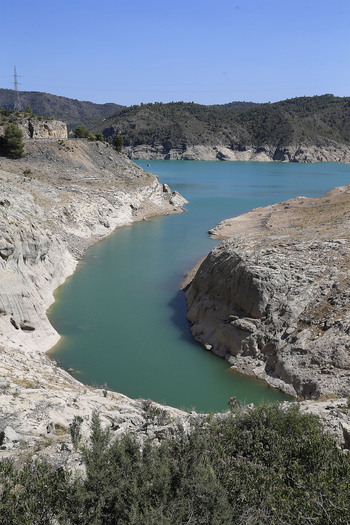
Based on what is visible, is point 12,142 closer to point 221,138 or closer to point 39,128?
point 39,128

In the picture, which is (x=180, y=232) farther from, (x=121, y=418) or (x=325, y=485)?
(x=325, y=485)

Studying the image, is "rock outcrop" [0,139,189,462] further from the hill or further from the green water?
the hill

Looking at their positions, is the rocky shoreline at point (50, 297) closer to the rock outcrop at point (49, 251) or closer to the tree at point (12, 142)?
the rock outcrop at point (49, 251)

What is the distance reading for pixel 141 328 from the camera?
22.7m

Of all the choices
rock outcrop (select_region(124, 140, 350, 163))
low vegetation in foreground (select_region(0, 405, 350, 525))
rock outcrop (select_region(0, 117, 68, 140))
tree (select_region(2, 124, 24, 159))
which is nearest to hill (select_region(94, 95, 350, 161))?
rock outcrop (select_region(124, 140, 350, 163))

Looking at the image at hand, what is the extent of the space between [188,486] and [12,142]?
48.9m

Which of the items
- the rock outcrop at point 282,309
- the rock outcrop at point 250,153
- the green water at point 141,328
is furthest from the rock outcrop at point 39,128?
→ the rock outcrop at point 250,153

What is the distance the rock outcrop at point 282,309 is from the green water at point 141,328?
99 centimetres

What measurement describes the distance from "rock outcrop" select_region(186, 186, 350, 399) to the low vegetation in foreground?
27.4 feet

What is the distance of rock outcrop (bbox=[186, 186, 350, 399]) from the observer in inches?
676

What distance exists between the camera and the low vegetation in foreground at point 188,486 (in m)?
6.46

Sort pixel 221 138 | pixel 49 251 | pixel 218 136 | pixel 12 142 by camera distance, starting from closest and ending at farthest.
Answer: pixel 49 251 → pixel 12 142 → pixel 221 138 → pixel 218 136

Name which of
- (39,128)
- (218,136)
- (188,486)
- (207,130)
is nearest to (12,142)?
(39,128)

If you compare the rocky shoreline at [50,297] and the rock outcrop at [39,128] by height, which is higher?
the rock outcrop at [39,128]
